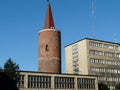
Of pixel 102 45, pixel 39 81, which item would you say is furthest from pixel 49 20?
pixel 39 81

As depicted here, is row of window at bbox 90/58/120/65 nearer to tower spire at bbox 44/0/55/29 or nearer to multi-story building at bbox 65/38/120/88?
multi-story building at bbox 65/38/120/88

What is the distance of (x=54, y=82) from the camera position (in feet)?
287

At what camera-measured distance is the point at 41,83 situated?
279 feet

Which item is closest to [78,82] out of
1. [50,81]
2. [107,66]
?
[50,81]

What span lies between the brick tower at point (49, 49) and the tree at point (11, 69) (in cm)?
3795

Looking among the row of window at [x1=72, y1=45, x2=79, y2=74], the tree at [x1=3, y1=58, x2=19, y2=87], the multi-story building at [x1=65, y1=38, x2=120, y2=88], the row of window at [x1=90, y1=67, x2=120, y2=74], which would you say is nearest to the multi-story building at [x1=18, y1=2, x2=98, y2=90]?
the multi-story building at [x1=65, y1=38, x2=120, y2=88]

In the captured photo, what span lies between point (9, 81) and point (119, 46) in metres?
73.1

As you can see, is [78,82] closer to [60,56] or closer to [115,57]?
[60,56]

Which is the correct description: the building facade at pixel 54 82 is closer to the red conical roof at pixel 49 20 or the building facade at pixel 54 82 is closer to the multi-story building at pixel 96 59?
the multi-story building at pixel 96 59

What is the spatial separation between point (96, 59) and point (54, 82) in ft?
90.2

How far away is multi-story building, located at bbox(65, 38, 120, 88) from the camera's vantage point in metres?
109

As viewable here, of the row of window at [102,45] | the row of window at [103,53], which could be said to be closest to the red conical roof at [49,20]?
the row of window at [102,45]

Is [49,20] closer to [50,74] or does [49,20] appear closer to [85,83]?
[50,74]

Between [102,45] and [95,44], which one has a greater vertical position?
[95,44]
